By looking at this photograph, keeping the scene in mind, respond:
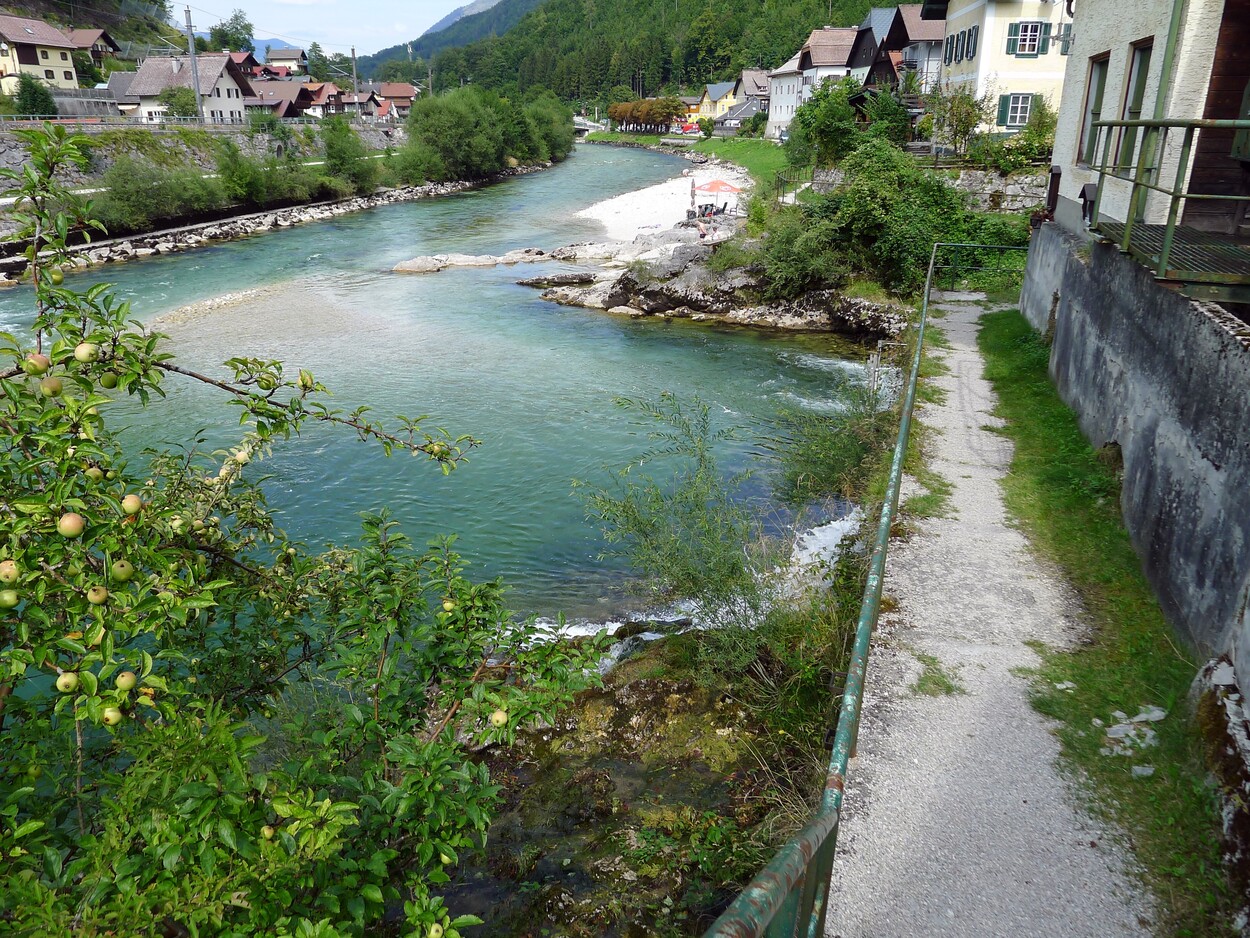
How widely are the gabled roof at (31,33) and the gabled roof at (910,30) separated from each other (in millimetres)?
74366

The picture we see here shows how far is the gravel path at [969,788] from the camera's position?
13.4 ft

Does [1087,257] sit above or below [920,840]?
above

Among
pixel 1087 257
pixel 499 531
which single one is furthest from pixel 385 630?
pixel 1087 257

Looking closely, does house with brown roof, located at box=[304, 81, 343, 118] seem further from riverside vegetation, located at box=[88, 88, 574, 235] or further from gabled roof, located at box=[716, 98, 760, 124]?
gabled roof, located at box=[716, 98, 760, 124]

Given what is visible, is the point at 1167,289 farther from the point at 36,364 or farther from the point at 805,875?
the point at 36,364

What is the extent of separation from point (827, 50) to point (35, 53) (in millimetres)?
71460

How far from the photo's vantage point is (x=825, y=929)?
13.2 ft

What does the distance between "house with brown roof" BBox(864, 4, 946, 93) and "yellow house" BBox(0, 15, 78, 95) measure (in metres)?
67.9

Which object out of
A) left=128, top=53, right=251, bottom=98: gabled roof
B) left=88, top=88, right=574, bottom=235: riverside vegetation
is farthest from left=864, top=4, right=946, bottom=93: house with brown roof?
left=128, top=53, right=251, bottom=98: gabled roof

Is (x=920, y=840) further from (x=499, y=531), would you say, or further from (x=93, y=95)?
(x=93, y=95)

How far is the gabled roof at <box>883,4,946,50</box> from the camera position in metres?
43.2

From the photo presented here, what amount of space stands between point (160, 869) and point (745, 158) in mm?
76490

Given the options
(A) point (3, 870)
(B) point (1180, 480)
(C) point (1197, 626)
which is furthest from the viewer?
(B) point (1180, 480)

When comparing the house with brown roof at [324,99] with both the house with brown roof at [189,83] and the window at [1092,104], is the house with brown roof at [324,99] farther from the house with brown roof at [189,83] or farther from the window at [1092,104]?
the window at [1092,104]
